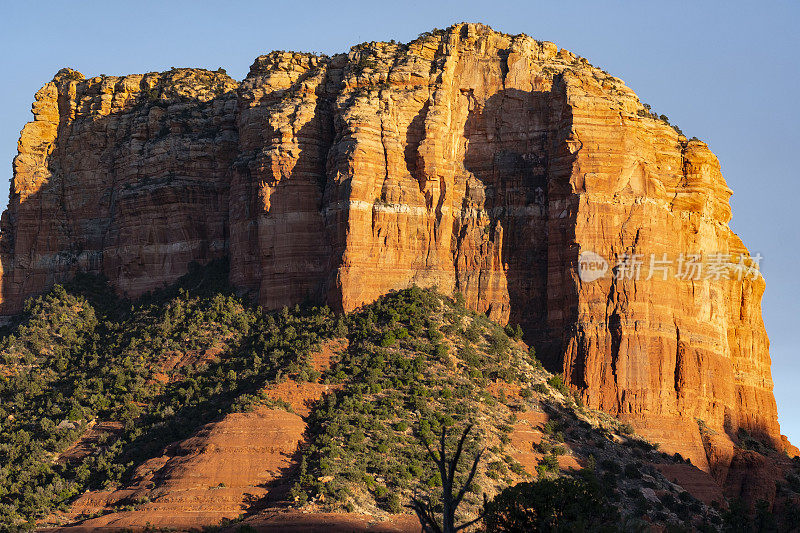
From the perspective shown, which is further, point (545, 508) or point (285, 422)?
point (285, 422)

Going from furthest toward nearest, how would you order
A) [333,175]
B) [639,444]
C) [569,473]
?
[333,175] → [639,444] → [569,473]

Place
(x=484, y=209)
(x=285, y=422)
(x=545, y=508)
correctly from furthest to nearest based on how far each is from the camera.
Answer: (x=484, y=209), (x=285, y=422), (x=545, y=508)

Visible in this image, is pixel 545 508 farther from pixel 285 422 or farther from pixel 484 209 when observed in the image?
pixel 484 209

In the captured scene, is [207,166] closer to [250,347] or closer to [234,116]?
[234,116]

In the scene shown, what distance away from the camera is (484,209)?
96000 millimetres

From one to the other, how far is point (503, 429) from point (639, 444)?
11.3 meters

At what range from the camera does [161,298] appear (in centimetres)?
10094

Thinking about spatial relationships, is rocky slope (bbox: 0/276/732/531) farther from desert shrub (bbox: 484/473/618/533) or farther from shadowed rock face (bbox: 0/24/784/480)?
shadowed rock face (bbox: 0/24/784/480)

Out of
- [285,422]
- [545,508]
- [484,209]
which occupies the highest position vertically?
[484,209]

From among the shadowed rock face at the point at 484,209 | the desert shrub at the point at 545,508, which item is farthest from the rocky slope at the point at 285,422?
the shadowed rock face at the point at 484,209

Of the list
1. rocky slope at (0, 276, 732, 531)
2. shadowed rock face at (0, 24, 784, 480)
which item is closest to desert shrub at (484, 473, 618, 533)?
rocky slope at (0, 276, 732, 531)

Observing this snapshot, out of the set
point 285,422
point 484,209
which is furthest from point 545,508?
point 484,209

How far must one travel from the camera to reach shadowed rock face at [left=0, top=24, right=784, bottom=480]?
91.2m

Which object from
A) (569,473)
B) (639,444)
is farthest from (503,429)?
(639,444)
